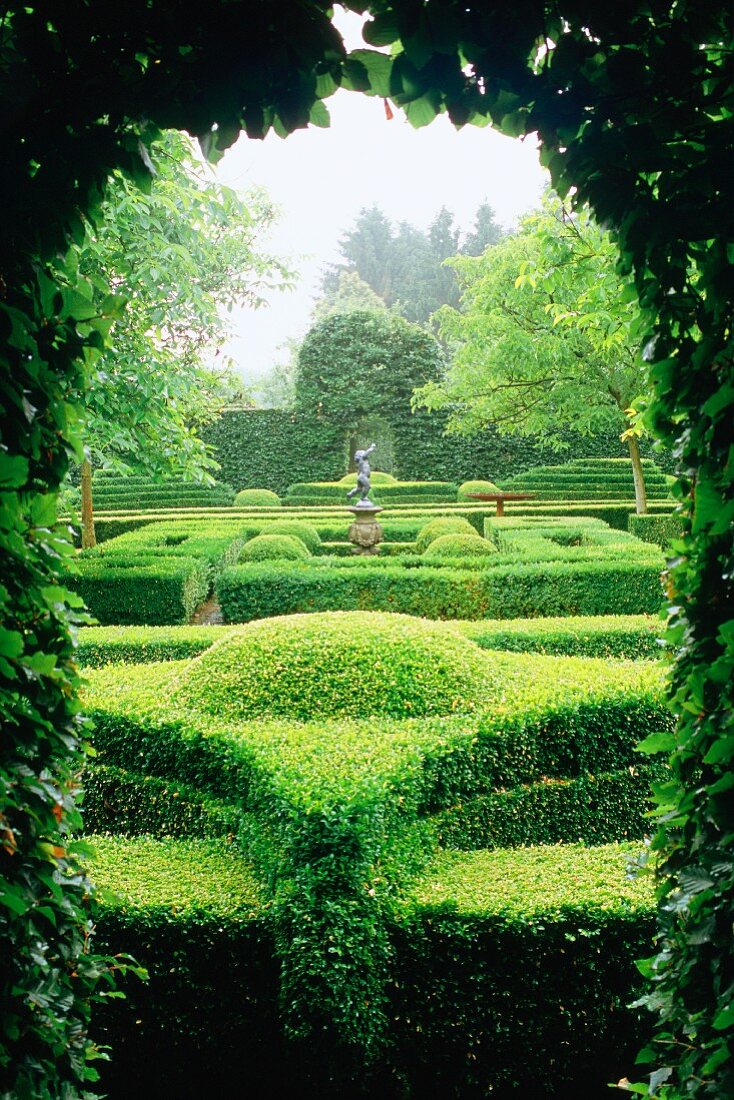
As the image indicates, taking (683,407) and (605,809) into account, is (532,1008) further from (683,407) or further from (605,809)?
(683,407)

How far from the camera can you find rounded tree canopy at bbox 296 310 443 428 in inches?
1261

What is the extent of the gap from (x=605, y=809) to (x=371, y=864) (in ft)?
6.54

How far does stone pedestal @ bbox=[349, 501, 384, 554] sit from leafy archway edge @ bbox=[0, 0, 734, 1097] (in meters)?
13.2

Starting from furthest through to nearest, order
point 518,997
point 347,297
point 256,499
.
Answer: point 347,297, point 256,499, point 518,997

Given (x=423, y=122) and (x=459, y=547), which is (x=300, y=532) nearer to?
(x=459, y=547)

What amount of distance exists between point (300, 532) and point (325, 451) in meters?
17.1

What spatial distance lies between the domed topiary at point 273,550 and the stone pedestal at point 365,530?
6.61ft

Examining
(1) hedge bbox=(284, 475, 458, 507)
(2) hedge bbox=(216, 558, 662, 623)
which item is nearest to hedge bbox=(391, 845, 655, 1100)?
(2) hedge bbox=(216, 558, 662, 623)

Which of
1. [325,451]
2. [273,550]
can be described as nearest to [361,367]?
[325,451]

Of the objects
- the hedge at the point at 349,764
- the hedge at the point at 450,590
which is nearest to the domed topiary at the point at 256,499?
the hedge at the point at 450,590

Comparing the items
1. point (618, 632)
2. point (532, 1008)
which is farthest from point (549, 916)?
point (618, 632)

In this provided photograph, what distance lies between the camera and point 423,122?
79.4 inches

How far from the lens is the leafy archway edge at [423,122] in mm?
1837

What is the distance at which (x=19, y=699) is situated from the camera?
2053mm
